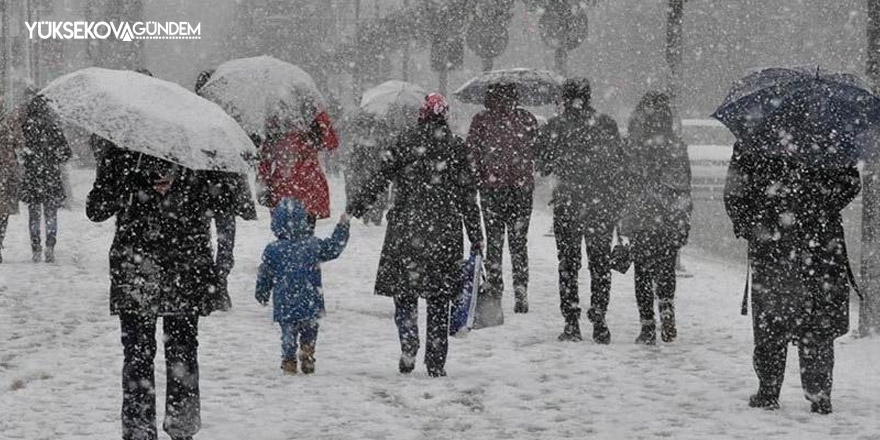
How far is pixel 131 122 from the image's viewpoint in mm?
5695

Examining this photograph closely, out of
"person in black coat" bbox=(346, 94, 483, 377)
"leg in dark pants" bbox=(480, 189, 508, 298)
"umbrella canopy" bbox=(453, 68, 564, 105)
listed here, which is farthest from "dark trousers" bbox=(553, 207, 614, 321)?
"umbrella canopy" bbox=(453, 68, 564, 105)

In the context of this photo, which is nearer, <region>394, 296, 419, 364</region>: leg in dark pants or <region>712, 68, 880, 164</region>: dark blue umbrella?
<region>712, 68, 880, 164</region>: dark blue umbrella

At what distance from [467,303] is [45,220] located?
6.82m

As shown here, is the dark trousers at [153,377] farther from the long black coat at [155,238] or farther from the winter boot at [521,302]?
the winter boot at [521,302]

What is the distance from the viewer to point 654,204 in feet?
32.0

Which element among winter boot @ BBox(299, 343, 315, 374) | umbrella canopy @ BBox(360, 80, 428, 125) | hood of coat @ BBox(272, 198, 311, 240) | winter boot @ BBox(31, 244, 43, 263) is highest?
umbrella canopy @ BBox(360, 80, 428, 125)

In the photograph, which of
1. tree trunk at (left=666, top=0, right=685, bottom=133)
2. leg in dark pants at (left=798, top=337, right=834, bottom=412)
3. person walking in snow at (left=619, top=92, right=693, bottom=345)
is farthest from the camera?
tree trunk at (left=666, top=0, right=685, bottom=133)

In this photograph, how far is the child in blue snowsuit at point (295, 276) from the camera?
8.23 meters

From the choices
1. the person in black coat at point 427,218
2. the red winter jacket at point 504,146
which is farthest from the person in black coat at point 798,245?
the red winter jacket at point 504,146

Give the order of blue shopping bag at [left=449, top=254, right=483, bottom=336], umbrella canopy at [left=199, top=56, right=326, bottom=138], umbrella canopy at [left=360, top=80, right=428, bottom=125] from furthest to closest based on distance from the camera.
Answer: umbrella canopy at [left=360, top=80, right=428, bottom=125], umbrella canopy at [left=199, top=56, right=326, bottom=138], blue shopping bag at [left=449, top=254, right=483, bottom=336]

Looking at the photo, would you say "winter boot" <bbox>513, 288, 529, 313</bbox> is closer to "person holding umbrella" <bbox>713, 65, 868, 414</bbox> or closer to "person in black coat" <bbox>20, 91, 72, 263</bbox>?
"person holding umbrella" <bbox>713, 65, 868, 414</bbox>

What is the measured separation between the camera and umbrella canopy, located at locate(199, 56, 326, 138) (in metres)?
10.6

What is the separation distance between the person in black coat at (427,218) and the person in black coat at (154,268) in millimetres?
2250

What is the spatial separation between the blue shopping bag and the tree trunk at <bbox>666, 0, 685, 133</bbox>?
576 cm
